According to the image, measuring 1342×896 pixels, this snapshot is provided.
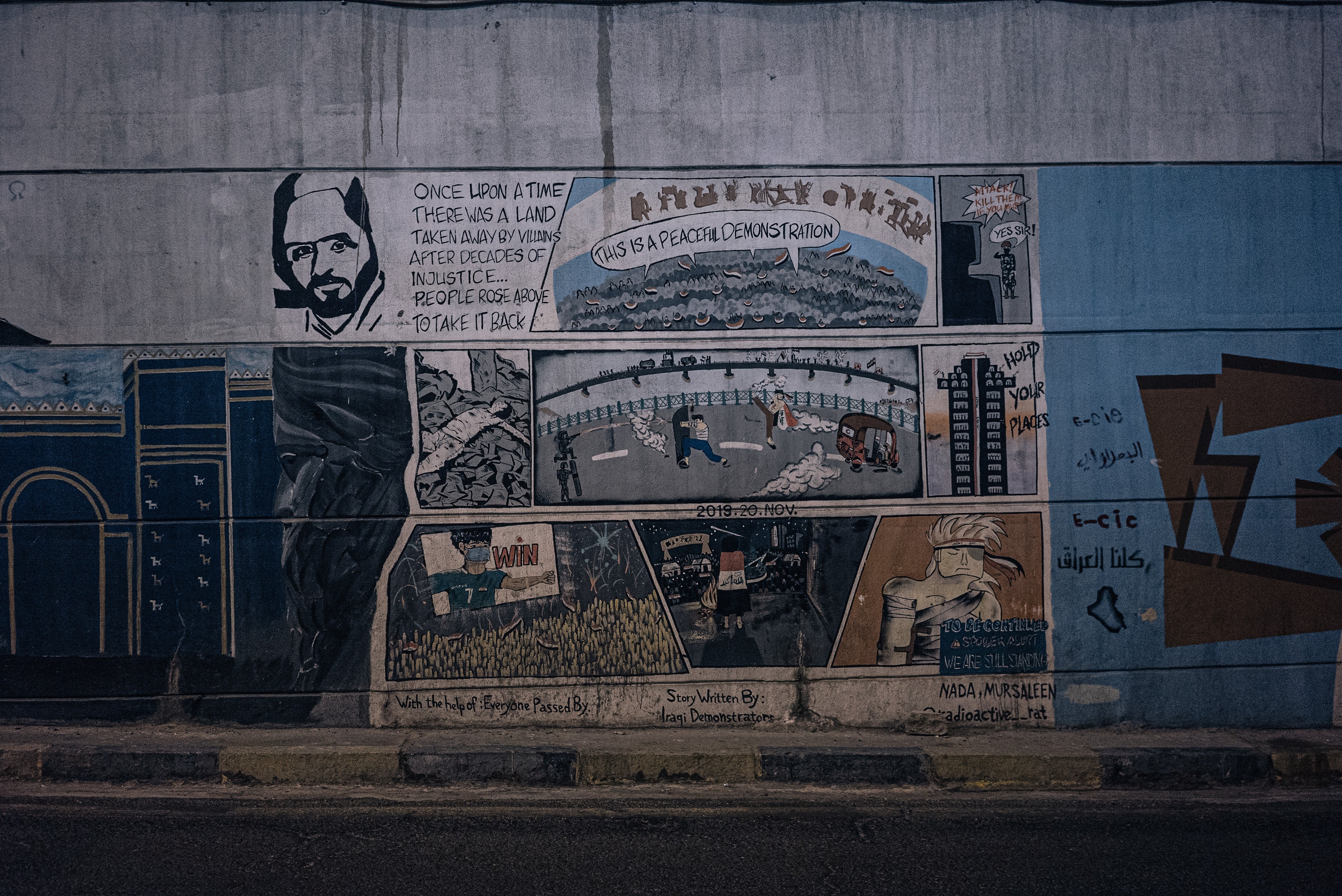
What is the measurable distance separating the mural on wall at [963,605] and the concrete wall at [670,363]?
1.0 inches

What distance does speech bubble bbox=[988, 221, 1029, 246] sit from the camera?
5.33 metres

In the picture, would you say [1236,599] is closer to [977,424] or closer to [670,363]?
[977,424]

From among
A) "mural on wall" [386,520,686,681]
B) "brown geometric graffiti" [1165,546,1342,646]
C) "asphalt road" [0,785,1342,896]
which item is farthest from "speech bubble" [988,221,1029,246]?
"asphalt road" [0,785,1342,896]

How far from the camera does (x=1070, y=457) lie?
5.31m

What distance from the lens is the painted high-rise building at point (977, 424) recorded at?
5312 millimetres

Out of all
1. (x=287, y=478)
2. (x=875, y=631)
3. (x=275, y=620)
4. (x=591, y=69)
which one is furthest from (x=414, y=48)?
(x=875, y=631)

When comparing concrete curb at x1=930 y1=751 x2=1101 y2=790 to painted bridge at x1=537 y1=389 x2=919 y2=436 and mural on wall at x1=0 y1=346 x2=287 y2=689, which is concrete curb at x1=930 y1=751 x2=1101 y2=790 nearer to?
painted bridge at x1=537 y1=389 x2=919 y2=436

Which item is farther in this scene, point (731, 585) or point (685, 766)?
point (731, 585)

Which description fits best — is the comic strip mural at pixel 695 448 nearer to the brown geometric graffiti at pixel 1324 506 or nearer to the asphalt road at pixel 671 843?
the brown geometric graffiti at pixel 1324 506

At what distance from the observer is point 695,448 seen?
530cm

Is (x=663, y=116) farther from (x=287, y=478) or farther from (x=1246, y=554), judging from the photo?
(x=1246, y=554)

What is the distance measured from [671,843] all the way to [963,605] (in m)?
2.45

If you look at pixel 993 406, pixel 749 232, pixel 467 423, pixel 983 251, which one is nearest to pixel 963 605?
pixel 993 406

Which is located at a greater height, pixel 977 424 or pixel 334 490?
pixel 977 424
